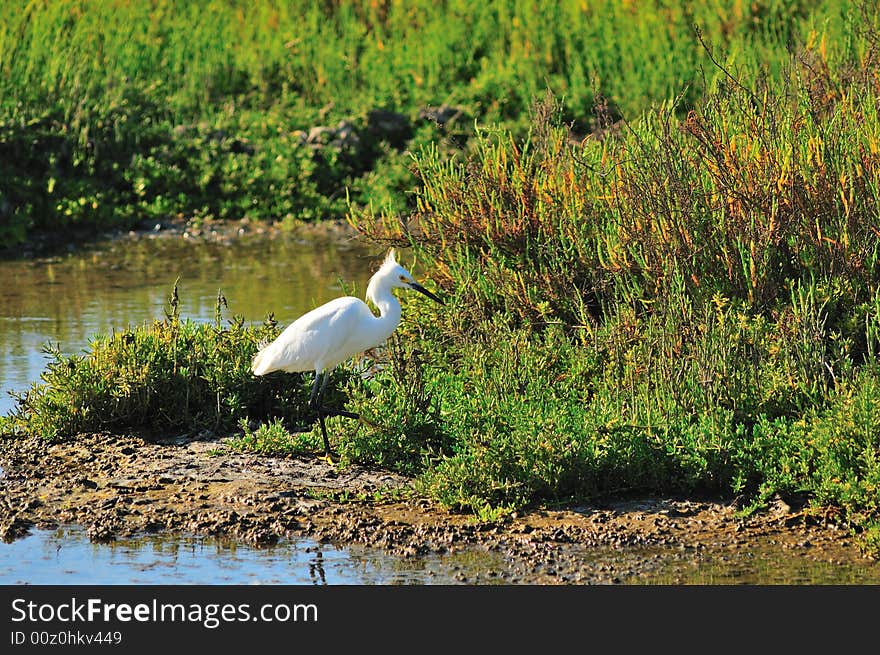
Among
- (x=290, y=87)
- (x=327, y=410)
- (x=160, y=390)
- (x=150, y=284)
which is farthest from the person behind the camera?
(x=290, y=87)

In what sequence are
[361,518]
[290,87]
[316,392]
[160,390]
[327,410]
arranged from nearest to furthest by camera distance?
[361,518] → [327,410] → [316,392] → [160,390] → [290,87]

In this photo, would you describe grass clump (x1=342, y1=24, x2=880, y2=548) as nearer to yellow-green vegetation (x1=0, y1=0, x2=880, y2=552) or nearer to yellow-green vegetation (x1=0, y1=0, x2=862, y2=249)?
yellow-green vegetation (x1=0, y1=0, x2=880, y2=552)

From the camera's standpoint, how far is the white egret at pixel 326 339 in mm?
7414

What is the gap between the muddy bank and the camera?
600cm

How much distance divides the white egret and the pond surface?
1.33 meters

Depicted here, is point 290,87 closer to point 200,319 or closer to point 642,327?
point 200,319

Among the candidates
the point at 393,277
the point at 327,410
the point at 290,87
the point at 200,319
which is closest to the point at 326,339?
the point at 327,410

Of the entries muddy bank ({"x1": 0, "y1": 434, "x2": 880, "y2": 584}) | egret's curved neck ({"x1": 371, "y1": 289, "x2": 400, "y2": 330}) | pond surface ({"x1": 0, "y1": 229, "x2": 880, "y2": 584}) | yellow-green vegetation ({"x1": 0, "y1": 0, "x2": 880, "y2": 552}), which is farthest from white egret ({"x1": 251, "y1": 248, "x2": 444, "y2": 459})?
pond surface ({"x1": 0, "y1": 229, "x2": 880, "y2": 584})

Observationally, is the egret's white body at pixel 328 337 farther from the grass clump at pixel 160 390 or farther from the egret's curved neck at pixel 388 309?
the grass clump at pixel 160 390

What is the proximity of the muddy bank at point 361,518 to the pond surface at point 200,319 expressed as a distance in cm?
8

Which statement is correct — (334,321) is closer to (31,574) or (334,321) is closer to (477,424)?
(477,424)

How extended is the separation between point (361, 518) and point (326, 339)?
1.28 m

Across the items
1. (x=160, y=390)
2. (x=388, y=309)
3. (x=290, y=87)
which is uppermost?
(x=290, y=87)

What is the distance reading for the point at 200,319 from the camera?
1080 cm
